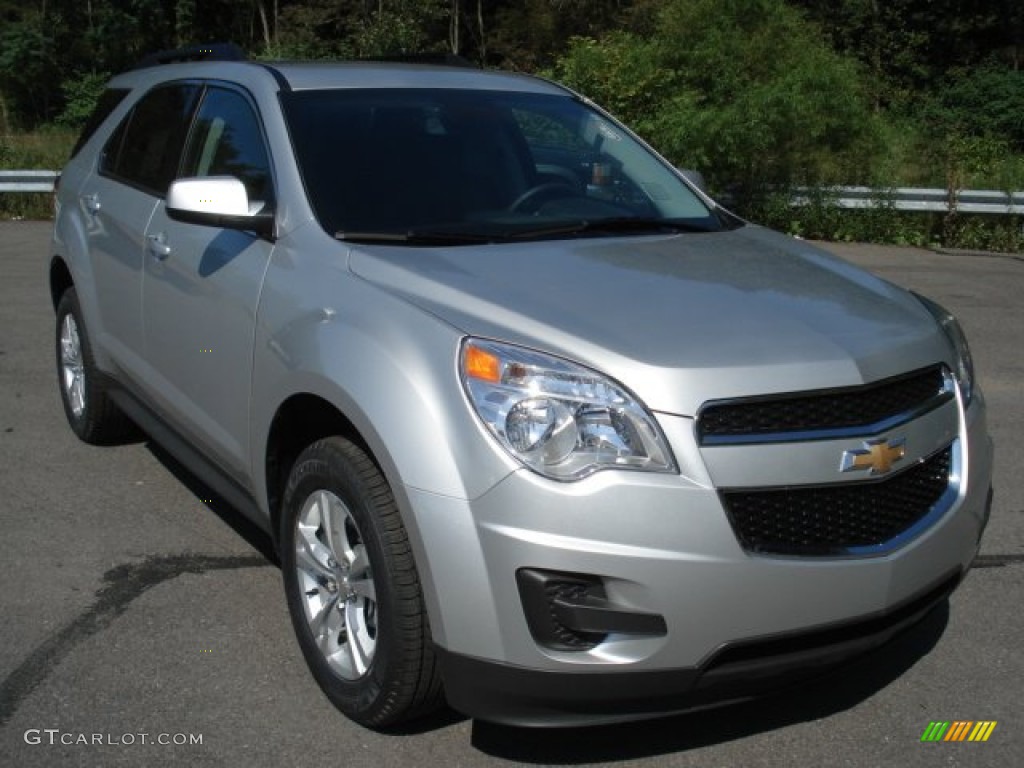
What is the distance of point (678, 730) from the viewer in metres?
3.45

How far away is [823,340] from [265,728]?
6.15ft

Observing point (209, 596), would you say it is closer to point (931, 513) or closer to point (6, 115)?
point (931, 513)

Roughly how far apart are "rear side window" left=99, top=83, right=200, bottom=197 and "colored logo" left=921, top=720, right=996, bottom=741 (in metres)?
3.41

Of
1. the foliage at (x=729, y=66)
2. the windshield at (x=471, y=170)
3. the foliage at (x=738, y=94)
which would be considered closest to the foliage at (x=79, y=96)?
the foliage at (x=729, y=66)

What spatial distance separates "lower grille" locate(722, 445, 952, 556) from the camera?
2.91 metres

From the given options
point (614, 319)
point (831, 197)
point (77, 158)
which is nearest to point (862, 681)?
point (614, 319)

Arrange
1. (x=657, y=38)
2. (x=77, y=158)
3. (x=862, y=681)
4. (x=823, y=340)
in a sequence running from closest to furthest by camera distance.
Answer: (x=823, y=340)
(x=862, y=681)
(x=77, y=158)
(x=657, y=38)

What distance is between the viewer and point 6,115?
38562mm

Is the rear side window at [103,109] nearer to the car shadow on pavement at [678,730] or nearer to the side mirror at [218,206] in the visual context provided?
the side mirror at [218,206]

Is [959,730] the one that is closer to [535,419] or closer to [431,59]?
[535,419]

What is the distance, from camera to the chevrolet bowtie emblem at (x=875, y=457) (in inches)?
119

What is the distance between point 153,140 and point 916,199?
1073 centimetres

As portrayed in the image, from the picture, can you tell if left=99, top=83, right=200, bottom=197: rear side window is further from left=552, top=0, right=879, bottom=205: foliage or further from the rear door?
left=552, top=0, right=879, bottom=205: foliage

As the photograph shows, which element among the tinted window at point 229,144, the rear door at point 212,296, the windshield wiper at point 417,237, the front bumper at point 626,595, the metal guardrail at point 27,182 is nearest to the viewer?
the front bumper at point 626,595
